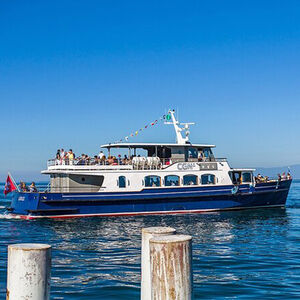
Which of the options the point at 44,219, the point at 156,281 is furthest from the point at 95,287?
the point at 44,219

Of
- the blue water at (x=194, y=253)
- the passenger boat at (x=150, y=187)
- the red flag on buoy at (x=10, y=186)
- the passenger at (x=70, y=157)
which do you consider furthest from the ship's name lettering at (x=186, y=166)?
the red flag on buoy at (x=10, y=186)

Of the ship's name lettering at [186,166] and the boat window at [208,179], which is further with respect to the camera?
the boat window at [208,179]

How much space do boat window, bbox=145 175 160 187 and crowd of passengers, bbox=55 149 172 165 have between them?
5.22 ft

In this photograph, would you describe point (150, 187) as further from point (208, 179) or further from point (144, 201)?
point (208, 179)

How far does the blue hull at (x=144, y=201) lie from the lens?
2602 cm

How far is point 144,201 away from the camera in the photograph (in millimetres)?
27656

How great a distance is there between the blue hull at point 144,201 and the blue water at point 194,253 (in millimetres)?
1244

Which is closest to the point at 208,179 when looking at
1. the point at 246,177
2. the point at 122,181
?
the point at 246,177

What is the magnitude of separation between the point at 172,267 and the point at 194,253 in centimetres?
1085

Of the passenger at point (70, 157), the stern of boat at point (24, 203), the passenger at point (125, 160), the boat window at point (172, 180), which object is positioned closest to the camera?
the stern of boat at point (24, 203)

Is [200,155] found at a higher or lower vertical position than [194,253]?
higher

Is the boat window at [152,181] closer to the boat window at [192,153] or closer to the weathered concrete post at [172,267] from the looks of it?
the boat window at [192,153]

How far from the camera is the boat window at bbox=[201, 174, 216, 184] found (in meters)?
29.7

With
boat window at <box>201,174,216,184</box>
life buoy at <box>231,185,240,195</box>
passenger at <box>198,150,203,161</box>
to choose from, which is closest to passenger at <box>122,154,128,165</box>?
passenger at <box>198,150,203,161</box>
